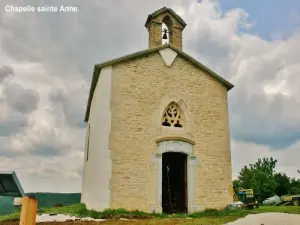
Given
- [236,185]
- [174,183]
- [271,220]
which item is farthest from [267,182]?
[271,220]

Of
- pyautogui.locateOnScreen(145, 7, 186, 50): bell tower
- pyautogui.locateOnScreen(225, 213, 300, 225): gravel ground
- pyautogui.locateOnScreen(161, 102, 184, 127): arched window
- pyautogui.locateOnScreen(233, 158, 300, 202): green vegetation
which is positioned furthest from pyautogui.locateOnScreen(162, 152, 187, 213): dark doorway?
pyautogui.locateOnScreen(233, 158, 300, 202): green vegetation

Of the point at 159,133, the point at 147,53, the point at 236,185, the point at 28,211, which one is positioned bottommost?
the point at 28,211

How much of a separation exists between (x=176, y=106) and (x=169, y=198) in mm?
3828

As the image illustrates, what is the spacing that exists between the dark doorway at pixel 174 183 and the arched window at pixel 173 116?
124 centimetres

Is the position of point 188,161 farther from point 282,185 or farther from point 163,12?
point 282,185

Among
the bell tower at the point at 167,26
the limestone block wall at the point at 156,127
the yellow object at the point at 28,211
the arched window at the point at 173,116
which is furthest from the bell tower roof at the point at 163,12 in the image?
the yellow object at the point at 28,211

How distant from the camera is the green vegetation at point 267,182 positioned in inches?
1208

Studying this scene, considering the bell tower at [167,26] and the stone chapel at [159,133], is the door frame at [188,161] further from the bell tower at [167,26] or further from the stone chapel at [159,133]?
the bell tower at [167,26]

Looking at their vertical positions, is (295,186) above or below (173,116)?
below

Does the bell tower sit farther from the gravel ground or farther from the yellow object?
the yellow object

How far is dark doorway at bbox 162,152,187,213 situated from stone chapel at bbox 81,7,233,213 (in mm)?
39

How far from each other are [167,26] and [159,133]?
555 centimetres

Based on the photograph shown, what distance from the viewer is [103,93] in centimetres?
1238

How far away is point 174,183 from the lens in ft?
43.7
